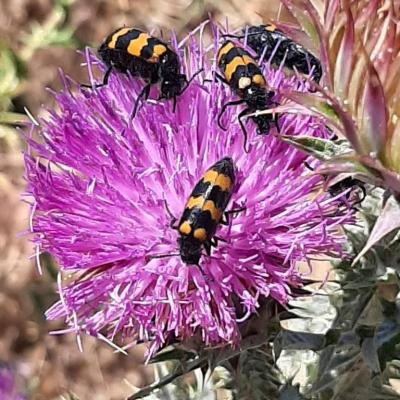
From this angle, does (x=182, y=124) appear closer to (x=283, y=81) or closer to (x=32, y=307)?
(x=283, y=81)

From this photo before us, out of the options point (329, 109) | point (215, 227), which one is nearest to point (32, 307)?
point (215, 227)

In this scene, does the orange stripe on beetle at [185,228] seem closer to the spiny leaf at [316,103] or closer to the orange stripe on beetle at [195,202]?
the orange stripe on beetle at [195,202]

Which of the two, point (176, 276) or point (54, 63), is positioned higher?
point (54, 63)

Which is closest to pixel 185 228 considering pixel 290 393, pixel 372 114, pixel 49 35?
pixel 372 114

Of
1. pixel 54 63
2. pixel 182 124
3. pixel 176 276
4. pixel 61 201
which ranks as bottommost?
pixel 176 276

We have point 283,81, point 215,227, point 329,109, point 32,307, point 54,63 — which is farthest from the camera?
point 54,63

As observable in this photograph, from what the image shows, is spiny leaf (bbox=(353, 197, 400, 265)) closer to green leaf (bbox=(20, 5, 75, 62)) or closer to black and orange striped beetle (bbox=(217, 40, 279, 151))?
black and orange striped beetle (bbox=(217, 40, 279, 151))
